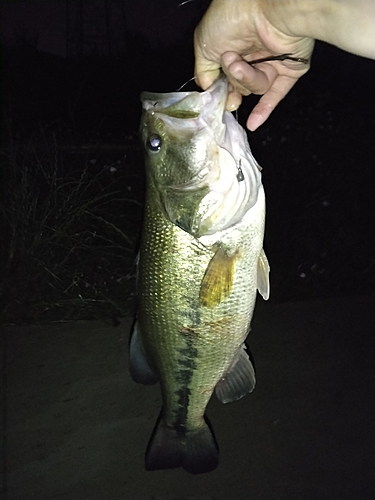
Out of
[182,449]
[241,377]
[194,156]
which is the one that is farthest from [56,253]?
[194,156]

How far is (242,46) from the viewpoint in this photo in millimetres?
1580

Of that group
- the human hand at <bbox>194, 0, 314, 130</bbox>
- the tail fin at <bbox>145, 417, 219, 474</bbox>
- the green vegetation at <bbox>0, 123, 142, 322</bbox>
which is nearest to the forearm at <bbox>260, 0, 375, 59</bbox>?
the human hand at <bbox>194, 0, 314, 130</bbox>

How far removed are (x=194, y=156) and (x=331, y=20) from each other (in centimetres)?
50

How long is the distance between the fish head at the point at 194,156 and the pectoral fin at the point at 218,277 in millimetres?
89

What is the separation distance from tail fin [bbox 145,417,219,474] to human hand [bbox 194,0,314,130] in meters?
1.19

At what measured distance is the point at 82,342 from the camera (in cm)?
301

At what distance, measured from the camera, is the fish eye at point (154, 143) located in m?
1.44

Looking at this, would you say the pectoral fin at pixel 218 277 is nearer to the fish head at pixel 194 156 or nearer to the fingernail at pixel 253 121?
the fish head at pixel 194 156

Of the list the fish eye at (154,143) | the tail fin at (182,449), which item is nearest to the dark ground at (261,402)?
the tail fin at (182,449)

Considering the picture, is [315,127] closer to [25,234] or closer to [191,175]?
[25,234]

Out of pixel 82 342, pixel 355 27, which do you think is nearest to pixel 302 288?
pixel 82 342

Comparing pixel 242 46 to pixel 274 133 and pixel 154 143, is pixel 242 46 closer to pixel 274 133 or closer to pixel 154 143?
pixel 154 143

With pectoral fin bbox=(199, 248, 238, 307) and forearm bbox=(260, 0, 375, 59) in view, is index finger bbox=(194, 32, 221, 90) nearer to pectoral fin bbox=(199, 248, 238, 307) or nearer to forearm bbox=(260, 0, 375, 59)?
forearm bbox=(260, 0, 375, 59)

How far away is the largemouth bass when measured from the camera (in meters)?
1.40
